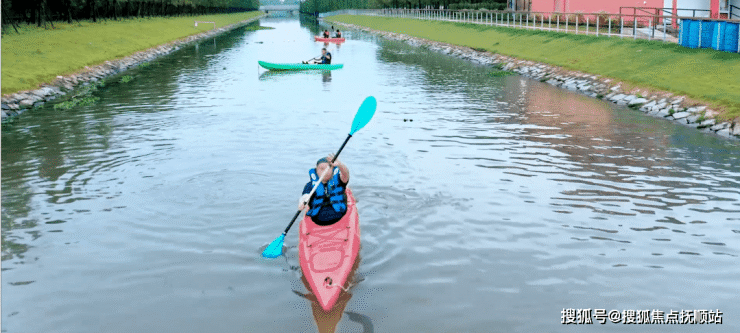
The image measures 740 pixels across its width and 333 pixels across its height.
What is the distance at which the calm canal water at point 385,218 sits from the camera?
27.5ft

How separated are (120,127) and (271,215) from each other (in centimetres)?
998

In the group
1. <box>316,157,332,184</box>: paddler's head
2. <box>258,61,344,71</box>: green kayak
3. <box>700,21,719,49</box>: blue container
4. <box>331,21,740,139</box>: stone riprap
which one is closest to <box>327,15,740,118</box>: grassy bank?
<box>331,21,740,139</box>: stone riprap

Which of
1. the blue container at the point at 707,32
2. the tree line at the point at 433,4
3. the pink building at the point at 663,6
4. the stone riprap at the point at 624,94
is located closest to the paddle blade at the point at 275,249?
the stone riprap at the point at 624,94

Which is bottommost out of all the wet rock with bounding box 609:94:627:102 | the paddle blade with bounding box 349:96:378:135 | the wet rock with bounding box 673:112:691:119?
the wet rock with bounding box 673:112:691:119

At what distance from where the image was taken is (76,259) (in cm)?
1004

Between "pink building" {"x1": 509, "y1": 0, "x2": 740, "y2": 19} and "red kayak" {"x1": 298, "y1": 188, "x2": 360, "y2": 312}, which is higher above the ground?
"pink building" {"x1": 509, "y1": 0, "x2": 740, "y2": 19}

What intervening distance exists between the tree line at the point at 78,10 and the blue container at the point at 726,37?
41.8 metres

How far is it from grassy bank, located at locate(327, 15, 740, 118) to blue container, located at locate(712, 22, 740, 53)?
17.6 inches

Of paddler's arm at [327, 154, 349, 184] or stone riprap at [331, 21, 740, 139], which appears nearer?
paddler's arm at [327, 154, 349, 184]

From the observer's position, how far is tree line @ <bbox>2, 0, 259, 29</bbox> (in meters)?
52.8

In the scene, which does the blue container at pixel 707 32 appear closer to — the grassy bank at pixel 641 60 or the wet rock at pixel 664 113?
the grassy bank at pixel 641 60

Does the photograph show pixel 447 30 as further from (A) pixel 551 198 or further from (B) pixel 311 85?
(A) pixel 551 198

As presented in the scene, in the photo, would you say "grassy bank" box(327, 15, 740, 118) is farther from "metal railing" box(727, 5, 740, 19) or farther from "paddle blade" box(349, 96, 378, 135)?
"paddle blade" box(349, 96, 378, 135)

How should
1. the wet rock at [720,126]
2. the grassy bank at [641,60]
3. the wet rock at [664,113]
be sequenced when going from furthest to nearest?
the grassy bank at [641,60], the wet rock at [664,113], the wet rock at [720,126]
